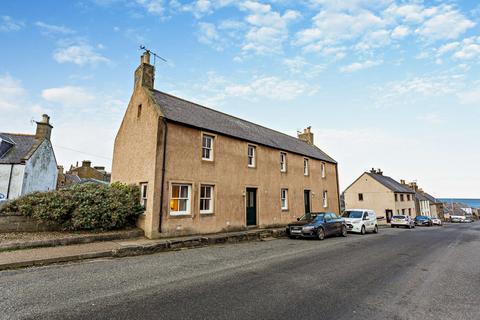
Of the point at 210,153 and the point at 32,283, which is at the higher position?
the point at 210,153

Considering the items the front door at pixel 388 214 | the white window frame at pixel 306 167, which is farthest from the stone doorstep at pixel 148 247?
the front door at pixel 388 214

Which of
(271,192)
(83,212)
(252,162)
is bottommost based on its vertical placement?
(83,212)

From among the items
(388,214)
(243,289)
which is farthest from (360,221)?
(388,214)

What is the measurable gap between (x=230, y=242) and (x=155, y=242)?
3922 millimetres

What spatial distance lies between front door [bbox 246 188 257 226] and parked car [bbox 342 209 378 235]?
7785 mm

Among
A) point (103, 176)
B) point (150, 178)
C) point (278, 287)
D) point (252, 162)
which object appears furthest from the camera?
point (103, 176)

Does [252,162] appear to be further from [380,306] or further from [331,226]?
[380,306]

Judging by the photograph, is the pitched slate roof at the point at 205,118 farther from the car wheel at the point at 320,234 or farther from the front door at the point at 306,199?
the car wheel at the point at 320,234

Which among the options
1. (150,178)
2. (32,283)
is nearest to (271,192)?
(150,178)

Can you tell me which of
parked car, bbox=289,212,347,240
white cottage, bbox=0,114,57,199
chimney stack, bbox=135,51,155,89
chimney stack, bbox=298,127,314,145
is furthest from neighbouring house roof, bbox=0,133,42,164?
chimney stack, bbox=298,127,314,145

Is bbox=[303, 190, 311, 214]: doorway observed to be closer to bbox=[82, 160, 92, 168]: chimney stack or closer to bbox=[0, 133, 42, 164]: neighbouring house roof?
bbox=[0, 133, 42, 164]: neighbouring house roof

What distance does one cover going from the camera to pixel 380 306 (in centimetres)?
477

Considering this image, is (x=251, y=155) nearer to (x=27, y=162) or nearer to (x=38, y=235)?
(x=38, y=235)

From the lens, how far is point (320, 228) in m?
14.6
